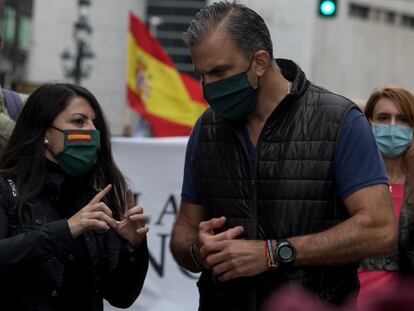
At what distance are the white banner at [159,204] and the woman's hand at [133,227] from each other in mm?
2294

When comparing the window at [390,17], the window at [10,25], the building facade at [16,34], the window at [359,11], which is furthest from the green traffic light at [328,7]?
the window at [390,17]

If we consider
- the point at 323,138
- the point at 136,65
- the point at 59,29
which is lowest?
the point at 59,29

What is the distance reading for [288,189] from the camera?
3.59 m

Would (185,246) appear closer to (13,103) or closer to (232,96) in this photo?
(232,96)

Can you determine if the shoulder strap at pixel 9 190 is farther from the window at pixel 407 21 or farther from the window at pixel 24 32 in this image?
the window at pixel 407 21

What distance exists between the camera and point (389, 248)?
3553 mm

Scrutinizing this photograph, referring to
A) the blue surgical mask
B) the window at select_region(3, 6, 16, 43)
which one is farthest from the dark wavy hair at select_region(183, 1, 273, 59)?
the window at select_region(3, 6, 16, 43)

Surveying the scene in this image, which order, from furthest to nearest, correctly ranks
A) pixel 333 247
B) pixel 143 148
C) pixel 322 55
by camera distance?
pixel 322 55 < pixel 143 148 < pixel 333 247

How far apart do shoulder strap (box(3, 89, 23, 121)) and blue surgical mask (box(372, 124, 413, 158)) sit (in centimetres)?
182

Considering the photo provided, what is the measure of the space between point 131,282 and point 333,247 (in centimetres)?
102

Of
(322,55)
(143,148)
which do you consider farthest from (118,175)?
(322,55)

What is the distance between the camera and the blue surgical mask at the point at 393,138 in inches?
200

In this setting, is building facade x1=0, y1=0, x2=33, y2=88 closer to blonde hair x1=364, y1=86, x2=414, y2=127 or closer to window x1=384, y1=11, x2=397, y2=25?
window x1=384, y1=11, x2=397, y2=25

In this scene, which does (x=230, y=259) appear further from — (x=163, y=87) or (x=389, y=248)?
(x=163, y=87)
